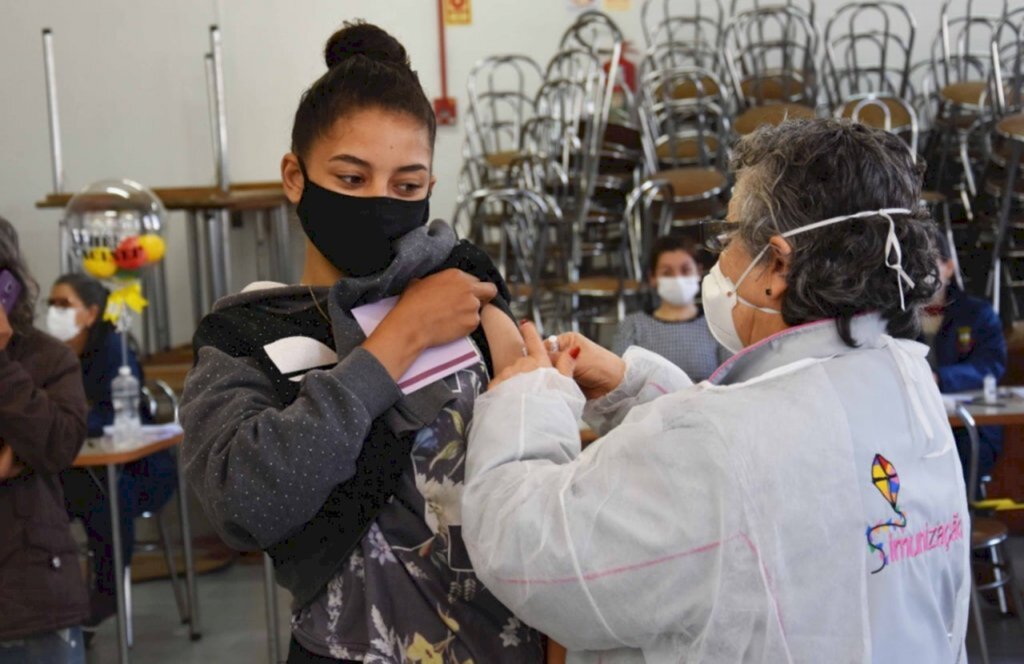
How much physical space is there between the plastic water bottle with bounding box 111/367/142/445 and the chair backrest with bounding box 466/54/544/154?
373cm

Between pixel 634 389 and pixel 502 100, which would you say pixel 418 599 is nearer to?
pixel 634 389

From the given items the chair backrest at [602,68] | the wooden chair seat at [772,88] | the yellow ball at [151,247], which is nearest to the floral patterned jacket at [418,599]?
the yellow ball at [151,247]

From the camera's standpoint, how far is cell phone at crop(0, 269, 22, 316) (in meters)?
2.64

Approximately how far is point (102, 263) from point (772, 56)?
4798 millimetres

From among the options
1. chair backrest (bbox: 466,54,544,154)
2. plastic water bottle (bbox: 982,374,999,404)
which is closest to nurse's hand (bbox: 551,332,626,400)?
plastic water bottle (bbox: 982,374,999,404)

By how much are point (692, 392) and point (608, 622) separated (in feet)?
0.71

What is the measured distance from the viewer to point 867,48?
25.4ft

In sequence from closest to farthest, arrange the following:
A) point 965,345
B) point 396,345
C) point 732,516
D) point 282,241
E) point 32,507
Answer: point 732,516 → point 396,345 → point 32,507 → point 965,345 → point 282,241

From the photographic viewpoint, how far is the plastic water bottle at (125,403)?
13.4 feet

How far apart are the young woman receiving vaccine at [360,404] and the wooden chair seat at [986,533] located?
2.66m

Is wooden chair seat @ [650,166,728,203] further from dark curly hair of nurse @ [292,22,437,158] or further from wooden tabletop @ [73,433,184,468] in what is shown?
dark curly hair of nurse @ [292,22,437,158]

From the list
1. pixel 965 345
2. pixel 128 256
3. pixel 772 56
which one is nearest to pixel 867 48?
pixel 772 56

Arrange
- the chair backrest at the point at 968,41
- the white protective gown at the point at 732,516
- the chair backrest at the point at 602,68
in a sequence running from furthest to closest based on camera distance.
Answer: the chair backrest at the point at 968,41
the chair backrest at the point at 602,68
the white protective gown at the point at 732,516

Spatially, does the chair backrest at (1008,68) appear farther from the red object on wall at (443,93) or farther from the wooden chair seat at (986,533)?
the red object on wall at (443,93)
